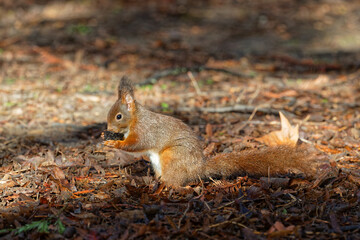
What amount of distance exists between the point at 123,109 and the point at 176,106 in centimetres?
177

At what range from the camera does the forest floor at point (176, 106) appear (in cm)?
268

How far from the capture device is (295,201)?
2.89m

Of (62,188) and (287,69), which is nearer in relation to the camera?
(62,188)

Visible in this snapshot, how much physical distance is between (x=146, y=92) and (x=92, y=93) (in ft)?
2.34

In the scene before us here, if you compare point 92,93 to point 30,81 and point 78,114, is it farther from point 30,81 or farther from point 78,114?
point 30,81

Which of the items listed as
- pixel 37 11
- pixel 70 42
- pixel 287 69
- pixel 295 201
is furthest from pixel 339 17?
pixel 295 201

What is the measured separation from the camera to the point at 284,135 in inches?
148

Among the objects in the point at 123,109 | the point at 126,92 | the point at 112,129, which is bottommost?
the point at 112,129

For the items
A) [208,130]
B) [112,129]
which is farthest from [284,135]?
[112,129]

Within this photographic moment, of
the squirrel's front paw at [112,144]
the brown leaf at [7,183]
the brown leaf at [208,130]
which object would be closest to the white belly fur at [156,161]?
the squirrel's front paw at [112,144]

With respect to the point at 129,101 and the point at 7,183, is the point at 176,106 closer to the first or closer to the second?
the point at 129,101

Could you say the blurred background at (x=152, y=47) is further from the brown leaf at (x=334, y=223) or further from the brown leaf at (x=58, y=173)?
the brown leaf at (x=334, y=223)

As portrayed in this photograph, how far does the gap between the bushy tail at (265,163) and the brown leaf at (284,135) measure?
48 centimetres

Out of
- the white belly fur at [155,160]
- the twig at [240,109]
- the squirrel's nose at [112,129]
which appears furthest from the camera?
the twig at [240,109]
